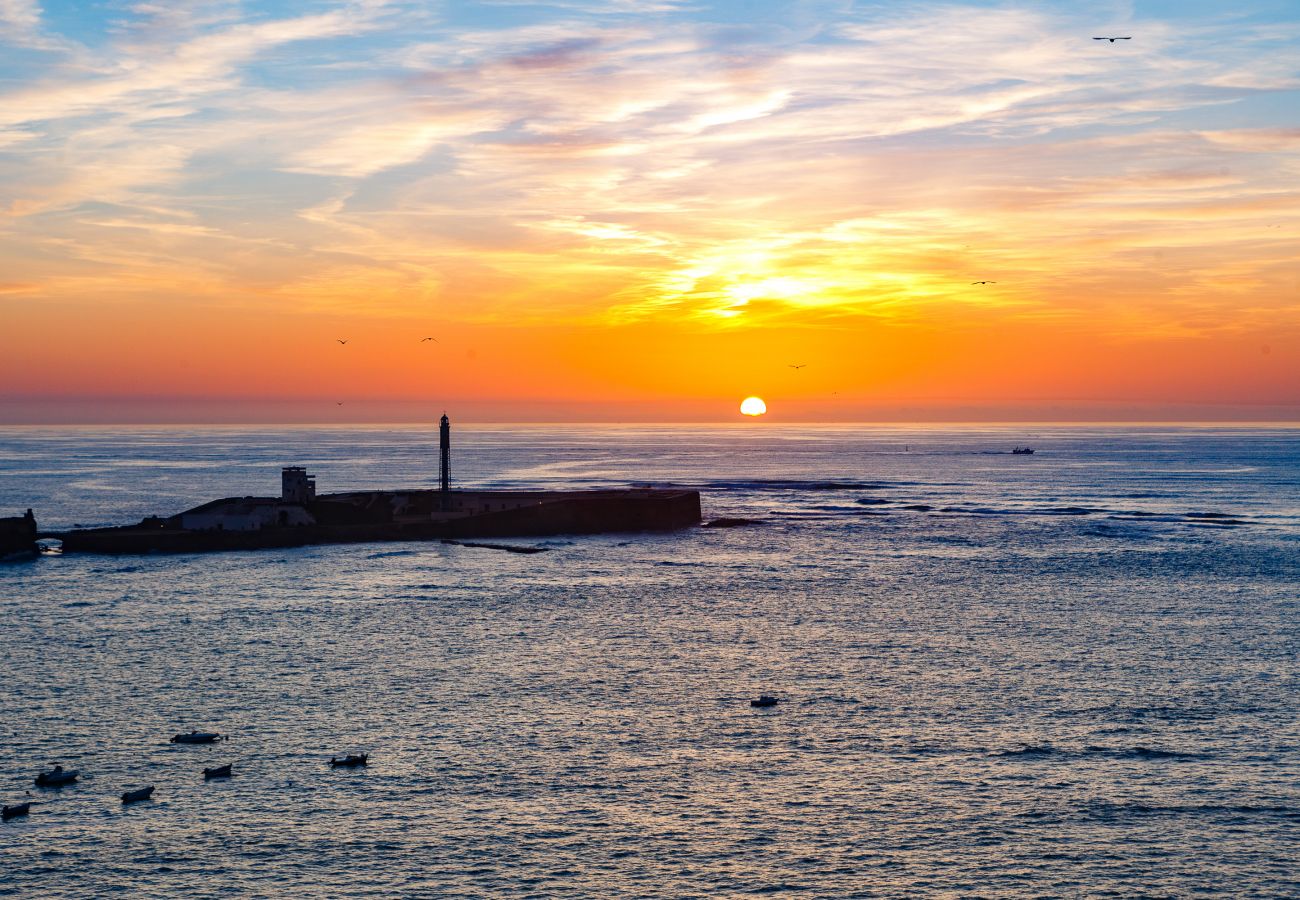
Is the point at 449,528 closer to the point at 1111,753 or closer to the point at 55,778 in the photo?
the point at 55,778

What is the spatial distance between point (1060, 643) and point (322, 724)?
31460 mm

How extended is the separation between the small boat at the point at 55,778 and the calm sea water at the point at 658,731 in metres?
0.70

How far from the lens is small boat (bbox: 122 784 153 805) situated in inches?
1153

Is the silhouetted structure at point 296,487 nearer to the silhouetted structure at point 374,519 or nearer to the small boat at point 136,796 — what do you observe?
the silhouetted structure at point 374,519

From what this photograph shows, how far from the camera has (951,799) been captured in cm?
3003

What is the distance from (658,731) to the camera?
3612 cm

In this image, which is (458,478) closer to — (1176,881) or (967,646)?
(967,646)

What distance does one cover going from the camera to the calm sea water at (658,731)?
26.3 meters

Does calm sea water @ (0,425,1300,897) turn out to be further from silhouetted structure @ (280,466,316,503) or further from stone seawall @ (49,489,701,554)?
silhouetted structure @ (280,466,316,503)

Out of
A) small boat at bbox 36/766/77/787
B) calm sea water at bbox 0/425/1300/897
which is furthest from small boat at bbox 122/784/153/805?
small boat at bbox 36/766/77/787

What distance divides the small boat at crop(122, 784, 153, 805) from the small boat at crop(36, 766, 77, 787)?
7.60ft

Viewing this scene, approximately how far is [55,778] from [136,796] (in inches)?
110

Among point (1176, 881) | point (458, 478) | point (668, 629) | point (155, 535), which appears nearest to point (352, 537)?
point (155, 535)

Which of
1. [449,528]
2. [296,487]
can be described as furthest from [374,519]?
[449,528]
